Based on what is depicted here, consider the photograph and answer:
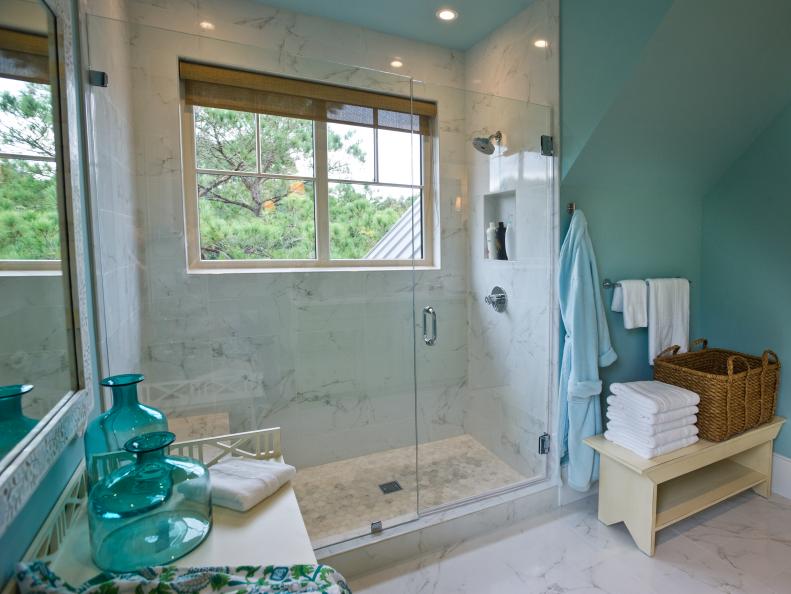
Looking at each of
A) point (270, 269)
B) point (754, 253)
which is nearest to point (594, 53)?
point (754, 253)

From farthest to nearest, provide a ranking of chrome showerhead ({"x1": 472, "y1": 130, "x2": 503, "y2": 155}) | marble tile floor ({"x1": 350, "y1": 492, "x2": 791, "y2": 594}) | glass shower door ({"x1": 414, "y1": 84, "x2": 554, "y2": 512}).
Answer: chrome showerhead ({"x1": 472, "y1": 130, "x2": 503, "y2": 155}), glass shower door ({"x1": 414, "y1": 84, "x2": 554, "y2": 512}), marble tile floor ({"x1": 350, "y1": 492, "x2": 791, "y2": 594})

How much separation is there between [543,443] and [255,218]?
202cm

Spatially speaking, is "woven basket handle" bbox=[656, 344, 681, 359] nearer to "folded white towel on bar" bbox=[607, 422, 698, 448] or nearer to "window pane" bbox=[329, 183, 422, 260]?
"folded white towel on bar" bbox=[607, 422, 698, 448]

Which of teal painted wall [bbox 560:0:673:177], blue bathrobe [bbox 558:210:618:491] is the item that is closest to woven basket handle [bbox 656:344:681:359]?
blue bathrobe [bbox 558:210:618:491]

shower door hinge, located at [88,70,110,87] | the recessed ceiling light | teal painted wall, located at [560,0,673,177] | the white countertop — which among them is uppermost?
the recessed ceiling light

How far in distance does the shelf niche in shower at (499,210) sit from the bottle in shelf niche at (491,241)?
0.05 ft

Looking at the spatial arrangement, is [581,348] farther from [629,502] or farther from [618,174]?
[618,174]

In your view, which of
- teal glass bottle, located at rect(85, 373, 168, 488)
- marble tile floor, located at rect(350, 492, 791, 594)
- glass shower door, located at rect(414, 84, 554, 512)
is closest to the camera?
teal glass bottle, located at rect(85, 373, 168, 488)

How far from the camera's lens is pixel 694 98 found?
2.06m

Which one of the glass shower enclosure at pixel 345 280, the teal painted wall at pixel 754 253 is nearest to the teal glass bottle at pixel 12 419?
the glass shower enclosure at pixel 345 280

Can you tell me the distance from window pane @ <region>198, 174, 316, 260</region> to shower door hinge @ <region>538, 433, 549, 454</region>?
1653 millimetres

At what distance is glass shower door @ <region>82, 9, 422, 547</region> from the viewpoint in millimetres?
1983

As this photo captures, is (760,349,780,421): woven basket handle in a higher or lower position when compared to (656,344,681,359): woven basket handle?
lower

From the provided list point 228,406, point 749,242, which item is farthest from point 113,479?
point 749,242
